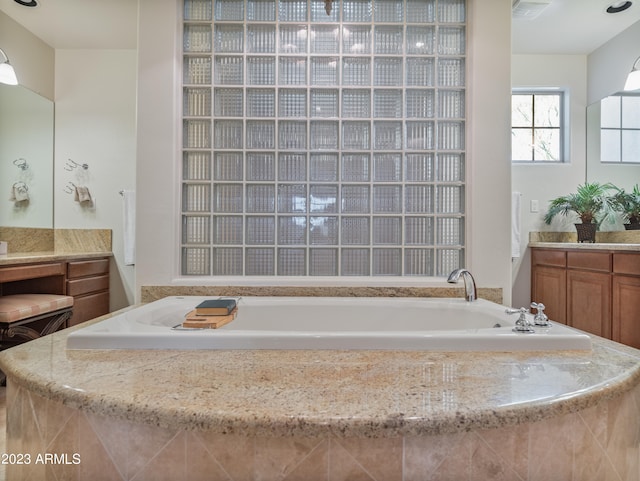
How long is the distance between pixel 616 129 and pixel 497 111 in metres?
1.73

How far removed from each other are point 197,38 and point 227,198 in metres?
0.89

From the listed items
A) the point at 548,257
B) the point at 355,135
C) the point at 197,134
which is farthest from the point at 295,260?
the point at 548,257

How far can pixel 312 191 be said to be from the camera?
85.0 inches

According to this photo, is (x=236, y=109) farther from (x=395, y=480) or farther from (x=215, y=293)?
(x=395, y=480)

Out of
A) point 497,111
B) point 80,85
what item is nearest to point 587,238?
point 497,111

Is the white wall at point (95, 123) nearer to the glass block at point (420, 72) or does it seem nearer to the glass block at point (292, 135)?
the glass block at point (292, 135)

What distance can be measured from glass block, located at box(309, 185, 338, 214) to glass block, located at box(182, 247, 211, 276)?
63 cm

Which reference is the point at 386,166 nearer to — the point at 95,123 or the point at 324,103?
the point at 324,103

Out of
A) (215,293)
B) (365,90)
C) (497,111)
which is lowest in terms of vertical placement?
(215,293)

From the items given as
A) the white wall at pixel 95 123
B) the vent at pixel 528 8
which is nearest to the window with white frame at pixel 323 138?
the vent at pixel 528 8

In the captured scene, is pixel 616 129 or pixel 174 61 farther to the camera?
pixel 616 129

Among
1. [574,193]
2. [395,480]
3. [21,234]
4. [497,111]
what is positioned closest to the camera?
[395,480]

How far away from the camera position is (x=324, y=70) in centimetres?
215

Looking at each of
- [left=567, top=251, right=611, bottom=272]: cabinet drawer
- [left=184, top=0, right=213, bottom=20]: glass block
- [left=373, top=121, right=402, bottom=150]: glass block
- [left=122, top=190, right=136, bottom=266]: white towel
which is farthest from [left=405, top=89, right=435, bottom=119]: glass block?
[left=122, top=190, right=136, bottom=266]: white towel
